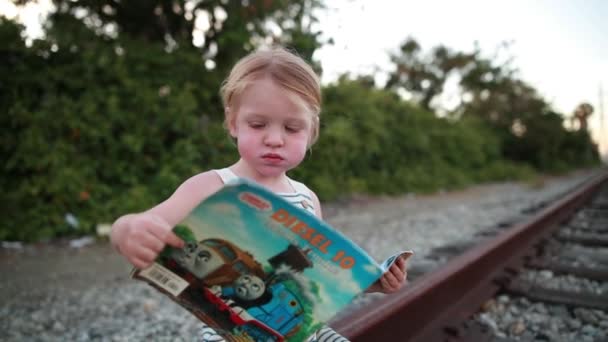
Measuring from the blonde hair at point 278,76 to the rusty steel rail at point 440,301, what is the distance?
926mm

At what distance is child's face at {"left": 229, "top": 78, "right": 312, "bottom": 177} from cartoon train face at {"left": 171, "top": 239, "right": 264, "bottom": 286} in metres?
0.38

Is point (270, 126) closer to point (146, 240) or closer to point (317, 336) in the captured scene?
point (146, 240)

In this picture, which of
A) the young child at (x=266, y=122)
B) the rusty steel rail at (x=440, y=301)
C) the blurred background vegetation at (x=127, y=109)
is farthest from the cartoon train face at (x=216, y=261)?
the blurred background vegetation at (x=127, y=109)

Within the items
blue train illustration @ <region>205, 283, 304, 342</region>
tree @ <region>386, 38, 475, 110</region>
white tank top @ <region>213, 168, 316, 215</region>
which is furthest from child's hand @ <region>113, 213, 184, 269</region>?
tree @ <region>386, 38, 475, 110</region>

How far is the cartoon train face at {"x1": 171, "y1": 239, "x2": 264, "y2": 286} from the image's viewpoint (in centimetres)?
91

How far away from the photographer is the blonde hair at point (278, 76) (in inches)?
48.0

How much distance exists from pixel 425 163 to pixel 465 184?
2.24 m

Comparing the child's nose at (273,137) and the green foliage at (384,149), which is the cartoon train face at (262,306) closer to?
the child's nose at (273,137)

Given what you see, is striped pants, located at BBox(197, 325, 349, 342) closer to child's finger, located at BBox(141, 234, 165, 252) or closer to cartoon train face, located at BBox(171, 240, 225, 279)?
cartoon train face, located at BBox(171, 240, 225, 279)

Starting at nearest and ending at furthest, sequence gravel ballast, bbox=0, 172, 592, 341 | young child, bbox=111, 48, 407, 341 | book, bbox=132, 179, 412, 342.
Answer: book, bbox=132, 179, 412, 342, young child, bbox=111, 48, 407, 341, gravel ballast, bbox=0, 172, 592, 341

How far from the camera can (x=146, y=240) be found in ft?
2.89

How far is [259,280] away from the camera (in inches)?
39.6

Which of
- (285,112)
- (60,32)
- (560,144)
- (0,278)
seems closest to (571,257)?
(285,112)

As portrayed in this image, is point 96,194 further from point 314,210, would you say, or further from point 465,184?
point 465,184
